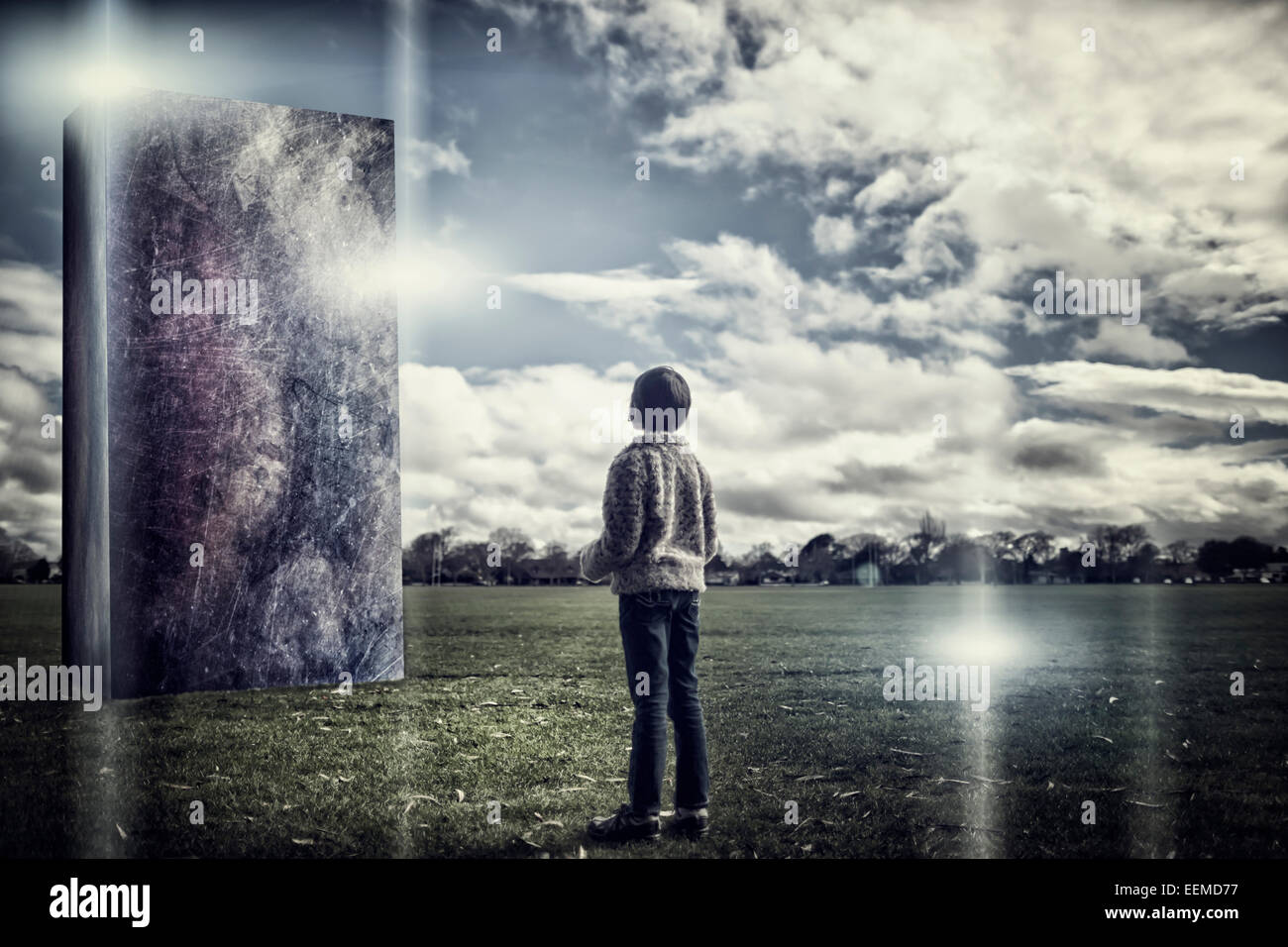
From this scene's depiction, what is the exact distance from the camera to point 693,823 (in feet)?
13.9

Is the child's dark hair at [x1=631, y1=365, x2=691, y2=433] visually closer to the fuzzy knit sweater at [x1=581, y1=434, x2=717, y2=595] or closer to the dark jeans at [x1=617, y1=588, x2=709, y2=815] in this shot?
the fuzzy knit sweater at [x1=581, y1=434, x2=717, y2=595]

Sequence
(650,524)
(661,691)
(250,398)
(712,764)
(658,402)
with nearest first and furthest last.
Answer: (661,691) → (650,524) → (658,402) → (712,764) → (250,398)

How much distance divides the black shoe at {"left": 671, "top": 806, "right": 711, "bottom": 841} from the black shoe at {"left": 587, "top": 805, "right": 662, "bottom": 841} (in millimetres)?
101

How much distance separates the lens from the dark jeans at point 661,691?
4.09 meters

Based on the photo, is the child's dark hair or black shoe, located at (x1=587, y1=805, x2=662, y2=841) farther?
the child's dark hair

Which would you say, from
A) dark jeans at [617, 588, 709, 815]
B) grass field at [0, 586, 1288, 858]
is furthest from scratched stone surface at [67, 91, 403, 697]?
dark jeans at [617, 588, 709, 815]

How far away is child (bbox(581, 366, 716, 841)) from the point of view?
409 centimetres

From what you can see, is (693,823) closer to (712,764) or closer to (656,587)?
(656,587)

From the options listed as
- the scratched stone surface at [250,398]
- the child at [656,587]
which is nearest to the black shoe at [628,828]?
the child at [656,587]

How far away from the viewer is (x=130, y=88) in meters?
8.11

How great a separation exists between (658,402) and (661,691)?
1277mm

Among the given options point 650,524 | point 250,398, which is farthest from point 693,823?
point 250,398
